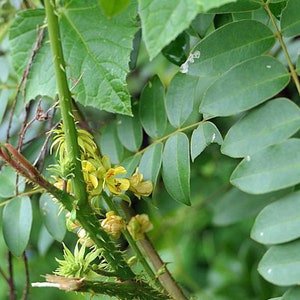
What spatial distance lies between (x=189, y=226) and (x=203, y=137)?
3.03 feet

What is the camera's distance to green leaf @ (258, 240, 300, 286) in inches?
27.3

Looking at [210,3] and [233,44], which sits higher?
[210,3]

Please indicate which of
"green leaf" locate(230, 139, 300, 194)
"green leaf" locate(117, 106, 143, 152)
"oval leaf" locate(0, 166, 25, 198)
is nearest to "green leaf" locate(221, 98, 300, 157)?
"green leaf" locate(230, 139, 300, 194)

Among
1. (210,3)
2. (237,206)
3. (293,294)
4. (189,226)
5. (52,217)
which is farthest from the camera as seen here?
(189,226)

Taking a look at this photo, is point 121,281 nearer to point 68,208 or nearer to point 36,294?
point 68,208

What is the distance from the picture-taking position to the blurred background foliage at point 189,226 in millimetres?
1115

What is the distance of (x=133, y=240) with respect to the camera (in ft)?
2.66

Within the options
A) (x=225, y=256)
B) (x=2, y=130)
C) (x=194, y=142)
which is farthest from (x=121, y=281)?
(x=225, y=256)

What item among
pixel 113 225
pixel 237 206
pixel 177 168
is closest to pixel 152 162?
pixel 177 168

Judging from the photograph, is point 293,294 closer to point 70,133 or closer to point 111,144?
point 70,133

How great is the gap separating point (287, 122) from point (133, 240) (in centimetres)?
23

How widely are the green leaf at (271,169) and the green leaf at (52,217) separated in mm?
348

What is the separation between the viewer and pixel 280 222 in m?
0.71

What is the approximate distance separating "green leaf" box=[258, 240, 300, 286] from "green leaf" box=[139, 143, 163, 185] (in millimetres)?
211
